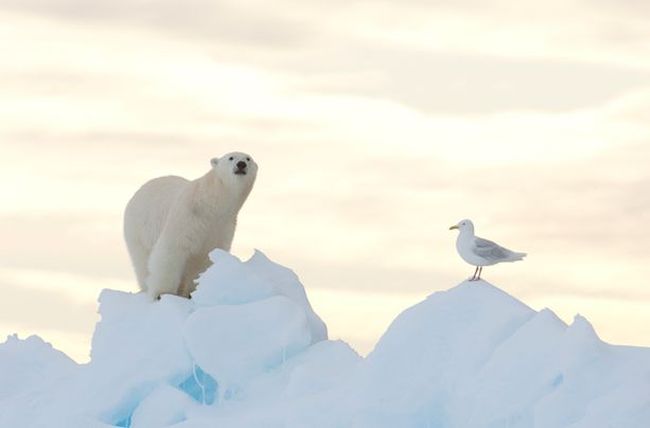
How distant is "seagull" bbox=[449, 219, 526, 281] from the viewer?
1129cm

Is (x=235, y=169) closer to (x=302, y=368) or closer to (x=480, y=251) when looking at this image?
(x=302, y=368)

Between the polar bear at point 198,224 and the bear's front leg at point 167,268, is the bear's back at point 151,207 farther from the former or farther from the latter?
the bear's front leg at point 167,268

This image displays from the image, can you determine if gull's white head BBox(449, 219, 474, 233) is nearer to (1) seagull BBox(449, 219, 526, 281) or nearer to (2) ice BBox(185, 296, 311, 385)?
(1) seagull BBox(449, 219, 526, 281)

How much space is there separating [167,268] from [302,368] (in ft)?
10.1

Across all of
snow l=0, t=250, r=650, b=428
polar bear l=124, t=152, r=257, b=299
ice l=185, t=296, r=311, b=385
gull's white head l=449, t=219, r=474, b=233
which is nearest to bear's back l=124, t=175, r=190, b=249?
polar bear l=124, t=152, r=257, b=299

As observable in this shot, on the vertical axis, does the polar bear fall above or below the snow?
above

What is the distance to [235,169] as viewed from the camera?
1489cm

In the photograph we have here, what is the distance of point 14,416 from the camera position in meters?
13.6

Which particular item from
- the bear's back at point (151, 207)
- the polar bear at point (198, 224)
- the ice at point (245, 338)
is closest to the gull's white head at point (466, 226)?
the ice at point (245, 338)

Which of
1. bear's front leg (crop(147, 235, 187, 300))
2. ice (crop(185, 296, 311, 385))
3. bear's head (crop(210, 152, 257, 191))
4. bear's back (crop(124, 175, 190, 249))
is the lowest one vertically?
ice (crop(185, 296, 311, 385))

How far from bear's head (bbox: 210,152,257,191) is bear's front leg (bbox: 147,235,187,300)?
855 mm

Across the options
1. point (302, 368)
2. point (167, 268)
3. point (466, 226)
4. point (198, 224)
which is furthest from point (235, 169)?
point (466, 226)

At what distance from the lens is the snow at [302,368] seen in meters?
10.3

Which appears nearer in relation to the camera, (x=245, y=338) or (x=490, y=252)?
(x=490, y=252)
